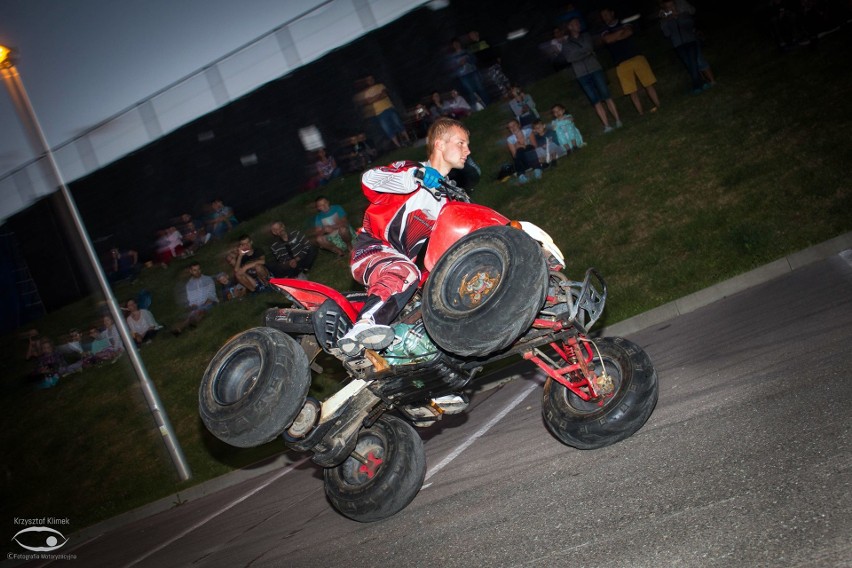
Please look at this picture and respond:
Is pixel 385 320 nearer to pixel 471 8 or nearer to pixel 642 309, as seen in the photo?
pixel 642 309

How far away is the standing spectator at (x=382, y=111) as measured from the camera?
17.2 meters

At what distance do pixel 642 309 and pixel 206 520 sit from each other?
22.0 feet

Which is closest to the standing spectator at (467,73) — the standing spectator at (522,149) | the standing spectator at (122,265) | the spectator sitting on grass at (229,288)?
the standing spectator at (522,149)

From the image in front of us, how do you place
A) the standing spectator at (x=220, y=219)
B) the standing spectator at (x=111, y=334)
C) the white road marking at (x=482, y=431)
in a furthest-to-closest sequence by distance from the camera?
the standing spectator at (x=220, y=219) → the standing spectator at (x=111, y=334) → the white road marking at (x=482, y=431)

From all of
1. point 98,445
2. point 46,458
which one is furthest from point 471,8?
point 46,458

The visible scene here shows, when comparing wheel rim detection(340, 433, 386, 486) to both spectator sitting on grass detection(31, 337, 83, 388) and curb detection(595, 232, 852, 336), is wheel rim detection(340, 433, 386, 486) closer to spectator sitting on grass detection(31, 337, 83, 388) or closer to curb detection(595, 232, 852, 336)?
curb detection(595, 232, 852, 336)

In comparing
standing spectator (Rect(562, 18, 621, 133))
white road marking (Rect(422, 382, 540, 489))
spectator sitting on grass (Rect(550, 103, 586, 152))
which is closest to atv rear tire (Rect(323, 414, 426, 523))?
white road marking (Rect(422, 382, 540, 489))

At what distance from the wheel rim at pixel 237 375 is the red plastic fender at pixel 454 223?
146 centimetres

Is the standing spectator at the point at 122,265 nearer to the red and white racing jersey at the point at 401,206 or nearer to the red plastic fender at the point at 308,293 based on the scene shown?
the red plastic fender at the point at 308,293

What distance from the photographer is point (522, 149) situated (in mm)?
14703

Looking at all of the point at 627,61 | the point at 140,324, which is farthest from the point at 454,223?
the point at 140,324

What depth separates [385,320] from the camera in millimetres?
4531

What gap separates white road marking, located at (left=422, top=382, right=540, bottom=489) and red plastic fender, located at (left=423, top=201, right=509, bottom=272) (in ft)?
7.27

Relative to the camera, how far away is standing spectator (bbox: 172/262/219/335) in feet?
51.7
